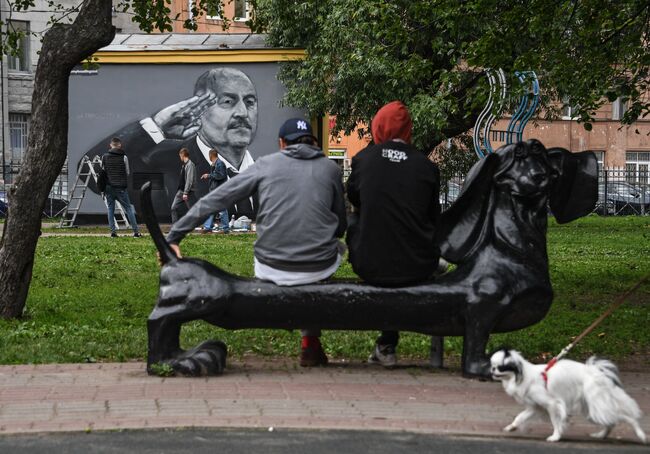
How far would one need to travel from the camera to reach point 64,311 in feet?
37.0

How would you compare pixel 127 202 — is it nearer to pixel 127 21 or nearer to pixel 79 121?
pixel 79 121

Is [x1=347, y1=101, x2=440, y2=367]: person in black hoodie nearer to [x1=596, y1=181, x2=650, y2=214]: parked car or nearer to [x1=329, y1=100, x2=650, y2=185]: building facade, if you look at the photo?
[x1=596, y1=181, x2=650, y2=214]: parked car

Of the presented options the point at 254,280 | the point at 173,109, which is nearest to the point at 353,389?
the point at 254,280

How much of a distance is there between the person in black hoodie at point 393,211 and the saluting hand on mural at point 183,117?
22037 mm

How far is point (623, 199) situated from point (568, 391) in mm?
39749

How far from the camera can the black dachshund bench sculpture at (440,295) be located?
7547 mm

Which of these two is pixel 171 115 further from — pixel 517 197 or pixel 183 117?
pixel 517 197

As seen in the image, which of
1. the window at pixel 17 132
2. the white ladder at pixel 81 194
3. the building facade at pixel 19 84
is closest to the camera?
the white ladder at pixel 81 194

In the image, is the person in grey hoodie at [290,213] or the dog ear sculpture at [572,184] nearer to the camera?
the person in grey hoodie at [290,213]

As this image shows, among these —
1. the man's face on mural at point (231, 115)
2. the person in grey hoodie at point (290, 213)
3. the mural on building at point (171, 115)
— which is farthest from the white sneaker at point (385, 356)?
the man's face on mural at point (231, 115)

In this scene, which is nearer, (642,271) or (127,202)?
(642,271)

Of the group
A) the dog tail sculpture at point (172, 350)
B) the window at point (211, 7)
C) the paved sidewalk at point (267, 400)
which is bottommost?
the paved sidewalk at point (267, 400)

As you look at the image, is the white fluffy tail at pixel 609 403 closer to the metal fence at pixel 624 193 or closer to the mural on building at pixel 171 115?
the mural on building at pixel 171 115

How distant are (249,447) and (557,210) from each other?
3156mm
